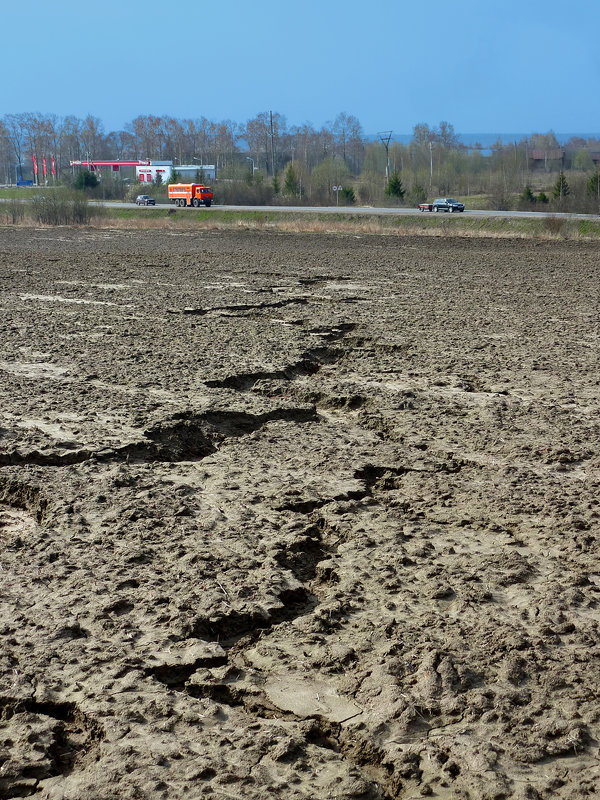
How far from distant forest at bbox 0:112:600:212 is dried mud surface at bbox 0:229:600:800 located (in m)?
34.7

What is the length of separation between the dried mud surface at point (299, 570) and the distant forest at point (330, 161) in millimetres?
34679

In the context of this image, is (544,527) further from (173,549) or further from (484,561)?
(173,549)

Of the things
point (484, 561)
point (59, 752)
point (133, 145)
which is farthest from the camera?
point (133, 145)

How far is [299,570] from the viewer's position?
13.1 ft

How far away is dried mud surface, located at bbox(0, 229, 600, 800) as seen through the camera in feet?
9.00

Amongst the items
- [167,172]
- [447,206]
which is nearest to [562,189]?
[447,206]

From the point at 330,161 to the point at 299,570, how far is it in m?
70.5

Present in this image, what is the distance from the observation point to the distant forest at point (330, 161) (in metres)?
58.6

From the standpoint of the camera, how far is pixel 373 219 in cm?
3809

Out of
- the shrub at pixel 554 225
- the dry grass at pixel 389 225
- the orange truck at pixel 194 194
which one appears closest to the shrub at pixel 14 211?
the dry grass at pixel 389 225

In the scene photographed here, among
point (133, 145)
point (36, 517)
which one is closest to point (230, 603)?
point (36, 517)

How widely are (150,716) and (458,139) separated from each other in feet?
421

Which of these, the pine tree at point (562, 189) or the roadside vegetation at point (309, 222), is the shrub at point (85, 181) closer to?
the roadside vegetation at point (309, 222)

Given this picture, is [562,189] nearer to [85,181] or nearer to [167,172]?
[85,181]
